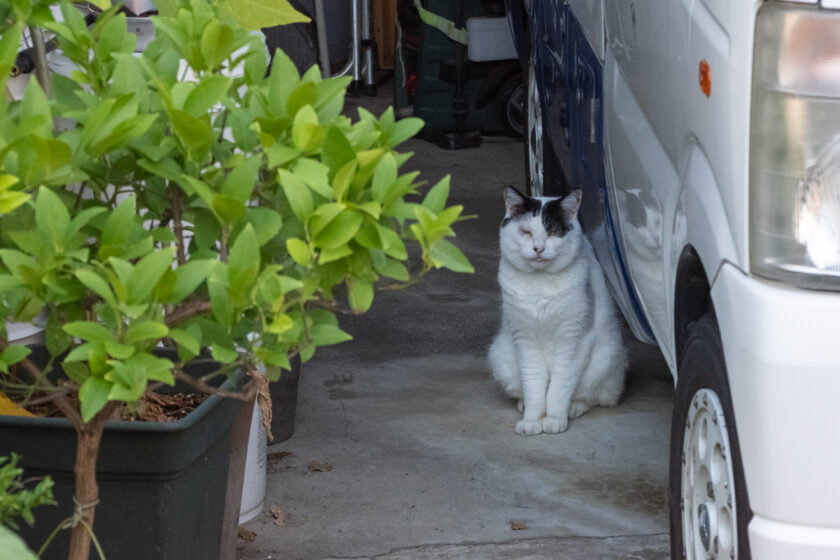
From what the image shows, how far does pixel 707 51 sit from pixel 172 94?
38.8 inches

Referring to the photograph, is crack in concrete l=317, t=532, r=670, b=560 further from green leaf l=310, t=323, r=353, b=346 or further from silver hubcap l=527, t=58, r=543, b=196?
silver hubcap l=527, t=58, r=543, b=196

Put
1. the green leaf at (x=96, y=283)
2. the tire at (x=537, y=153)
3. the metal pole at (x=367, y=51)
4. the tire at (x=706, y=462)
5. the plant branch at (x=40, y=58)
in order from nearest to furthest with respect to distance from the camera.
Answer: the green leaf at (x=96, y=283)
the tire at (x=706, y=462)
the plant branch at (x=40, y=58)
the tire at (x=537, y=153)
the metal pole at (x=367, y=51)

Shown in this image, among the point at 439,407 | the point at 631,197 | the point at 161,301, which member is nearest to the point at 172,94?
the point at 161,301

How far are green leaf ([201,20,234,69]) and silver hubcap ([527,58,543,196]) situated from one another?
3.39 metres

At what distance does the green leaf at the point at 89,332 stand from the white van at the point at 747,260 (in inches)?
37.8

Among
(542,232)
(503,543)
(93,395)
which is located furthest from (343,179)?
(542,232)

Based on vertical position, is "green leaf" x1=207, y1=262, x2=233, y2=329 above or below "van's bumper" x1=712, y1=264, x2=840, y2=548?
above

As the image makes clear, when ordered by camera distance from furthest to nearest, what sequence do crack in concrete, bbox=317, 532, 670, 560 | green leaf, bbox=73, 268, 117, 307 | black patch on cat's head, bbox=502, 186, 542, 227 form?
1. black patch on cat's head, bbox=502, 186, 542, 227
2. crack in concrete, bbox=317, 532, 670, 560
3. green leaf, bbox=73, 268, 117, 307

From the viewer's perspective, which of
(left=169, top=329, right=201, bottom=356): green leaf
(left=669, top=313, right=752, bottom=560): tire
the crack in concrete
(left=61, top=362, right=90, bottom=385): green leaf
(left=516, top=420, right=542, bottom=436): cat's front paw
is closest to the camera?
(left=169, top=329, right=201, bottom=356): green leaf

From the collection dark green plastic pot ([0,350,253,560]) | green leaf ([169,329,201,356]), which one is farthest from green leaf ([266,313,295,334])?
dark green plastic pot ([0,350,253,560])

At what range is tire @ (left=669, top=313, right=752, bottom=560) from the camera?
74.5 inches

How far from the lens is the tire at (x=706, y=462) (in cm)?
189

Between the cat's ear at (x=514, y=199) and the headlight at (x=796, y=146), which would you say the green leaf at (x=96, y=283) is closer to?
the headlight at (x=796, y=146)

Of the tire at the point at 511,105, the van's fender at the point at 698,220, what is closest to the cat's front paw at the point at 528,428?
the van's fender at the point at 698,220
